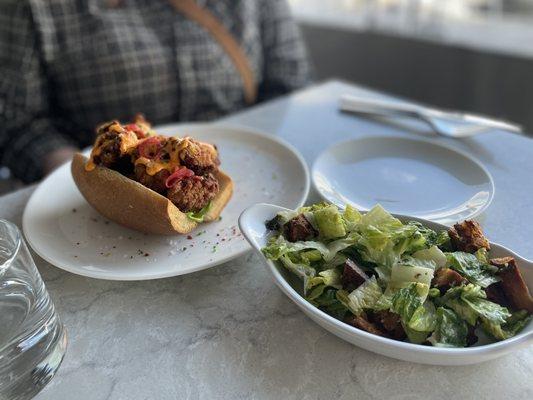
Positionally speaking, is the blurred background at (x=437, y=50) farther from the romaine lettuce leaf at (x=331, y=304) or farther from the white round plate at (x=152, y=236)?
the romaine lettuce leaf at (x=331, y=304)

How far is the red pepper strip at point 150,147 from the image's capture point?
71 centimetres

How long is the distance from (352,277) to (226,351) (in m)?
0.16

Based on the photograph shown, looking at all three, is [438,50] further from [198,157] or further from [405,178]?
[198,157]

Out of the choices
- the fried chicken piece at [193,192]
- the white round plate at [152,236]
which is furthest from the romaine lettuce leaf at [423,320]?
the fried chicken piece at [193,192]

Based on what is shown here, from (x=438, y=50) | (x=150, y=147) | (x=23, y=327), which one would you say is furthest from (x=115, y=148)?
(x=438, y=50)

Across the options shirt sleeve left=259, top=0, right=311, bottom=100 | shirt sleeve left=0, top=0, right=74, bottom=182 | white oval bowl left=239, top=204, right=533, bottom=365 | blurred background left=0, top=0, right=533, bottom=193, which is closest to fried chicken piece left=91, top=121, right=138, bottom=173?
white oval bowl left=239, top=204, right=533, bottom=365

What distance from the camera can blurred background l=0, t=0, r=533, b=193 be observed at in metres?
1.75

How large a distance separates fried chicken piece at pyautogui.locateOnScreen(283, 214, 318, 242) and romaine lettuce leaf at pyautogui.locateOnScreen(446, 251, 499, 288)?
155 mm

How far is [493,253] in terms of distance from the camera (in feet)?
1.85

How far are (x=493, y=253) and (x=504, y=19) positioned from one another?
1.66 meters

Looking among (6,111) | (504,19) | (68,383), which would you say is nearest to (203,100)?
(6,111)

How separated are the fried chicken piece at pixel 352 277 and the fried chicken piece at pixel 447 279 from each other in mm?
74

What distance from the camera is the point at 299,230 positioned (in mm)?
588

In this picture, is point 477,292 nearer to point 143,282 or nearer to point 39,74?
point 143,282
